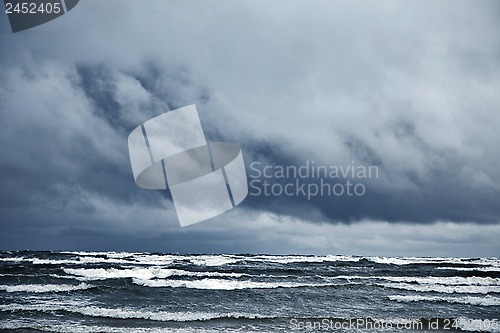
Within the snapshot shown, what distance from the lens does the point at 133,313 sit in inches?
512

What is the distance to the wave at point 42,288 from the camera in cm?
1823

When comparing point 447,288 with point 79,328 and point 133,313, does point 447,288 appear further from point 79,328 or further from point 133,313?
point 79,328

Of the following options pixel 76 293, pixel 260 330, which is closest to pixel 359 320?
pixel 260 330

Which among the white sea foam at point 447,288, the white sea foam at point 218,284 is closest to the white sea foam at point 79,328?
the white sea foam at point 218,284

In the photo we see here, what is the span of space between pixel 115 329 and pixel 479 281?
21.6 m

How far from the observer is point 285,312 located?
13906mm

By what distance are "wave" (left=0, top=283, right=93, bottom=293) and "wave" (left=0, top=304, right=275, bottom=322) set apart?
424 centimetres

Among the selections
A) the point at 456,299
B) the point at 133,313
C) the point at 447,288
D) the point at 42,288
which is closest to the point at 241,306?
the point at 133,313

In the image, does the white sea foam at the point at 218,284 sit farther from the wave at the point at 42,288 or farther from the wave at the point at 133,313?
the wave at the point at 133,313

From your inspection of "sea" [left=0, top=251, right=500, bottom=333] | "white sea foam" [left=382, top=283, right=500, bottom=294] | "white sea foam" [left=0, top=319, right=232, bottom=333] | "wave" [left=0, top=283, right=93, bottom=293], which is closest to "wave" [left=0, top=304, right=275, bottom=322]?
"sea" [left=0, top=251, right=500, bottom=333]

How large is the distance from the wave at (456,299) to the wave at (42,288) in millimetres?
13142

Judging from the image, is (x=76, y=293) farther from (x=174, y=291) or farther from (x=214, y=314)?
(x=214, y=314)

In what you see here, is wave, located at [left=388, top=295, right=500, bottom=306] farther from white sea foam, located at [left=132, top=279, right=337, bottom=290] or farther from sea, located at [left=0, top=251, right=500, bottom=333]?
white sea foam, located at [left=132, top=279, right=337, bottom=290]

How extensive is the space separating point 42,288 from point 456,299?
1706 centimetres
